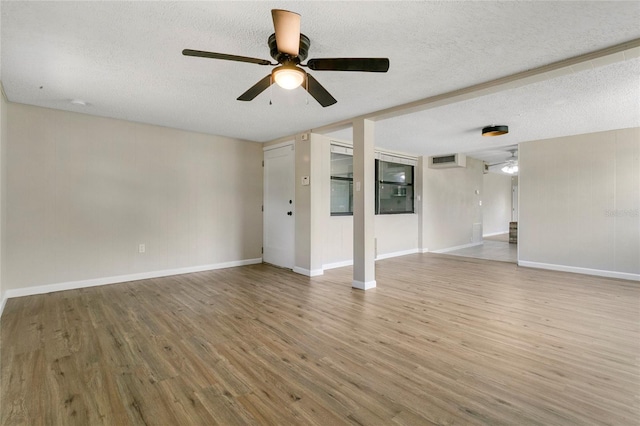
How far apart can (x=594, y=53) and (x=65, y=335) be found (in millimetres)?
5020

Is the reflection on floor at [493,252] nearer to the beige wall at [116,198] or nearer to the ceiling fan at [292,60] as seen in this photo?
the beige wall at [116,198]

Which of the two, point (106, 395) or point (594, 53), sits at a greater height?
point (594, 53)

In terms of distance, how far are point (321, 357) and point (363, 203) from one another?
228 cm

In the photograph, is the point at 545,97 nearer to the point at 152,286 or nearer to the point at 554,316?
the point at 554,316

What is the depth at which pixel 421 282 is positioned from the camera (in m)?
4.45

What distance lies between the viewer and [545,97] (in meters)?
3.39

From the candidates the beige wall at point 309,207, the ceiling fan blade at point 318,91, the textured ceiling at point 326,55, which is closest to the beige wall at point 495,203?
the textured ceiling at point 326,55

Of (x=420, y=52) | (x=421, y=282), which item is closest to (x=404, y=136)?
(x=421, y=282)

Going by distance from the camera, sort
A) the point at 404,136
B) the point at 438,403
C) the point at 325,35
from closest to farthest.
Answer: the point at 438,403 → the point at 325,35 → the point at 404,136

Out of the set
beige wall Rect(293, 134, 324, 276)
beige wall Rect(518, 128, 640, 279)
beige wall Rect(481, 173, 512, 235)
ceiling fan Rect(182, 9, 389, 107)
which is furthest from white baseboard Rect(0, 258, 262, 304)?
beige wall Rect(481, 173, 512, 235)

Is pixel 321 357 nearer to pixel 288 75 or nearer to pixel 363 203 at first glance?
pixel 288 75

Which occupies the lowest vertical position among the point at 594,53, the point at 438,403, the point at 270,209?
the point at 438,403

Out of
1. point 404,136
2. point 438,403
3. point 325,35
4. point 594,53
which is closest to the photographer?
point 438,403

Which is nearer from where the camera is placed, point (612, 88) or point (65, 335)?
point (65, 335)
